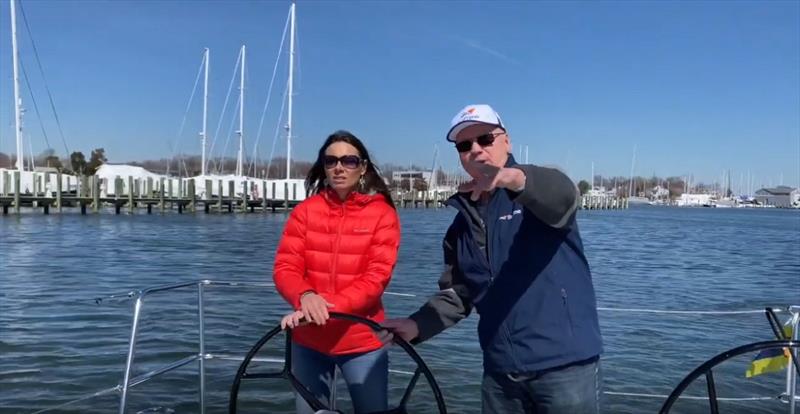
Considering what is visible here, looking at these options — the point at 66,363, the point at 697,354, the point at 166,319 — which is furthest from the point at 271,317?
the point at 697,354

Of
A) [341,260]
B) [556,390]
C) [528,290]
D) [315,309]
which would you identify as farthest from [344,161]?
[556,390]

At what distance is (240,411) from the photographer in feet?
20.9

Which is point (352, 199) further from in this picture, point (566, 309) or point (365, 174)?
point (566, 309)

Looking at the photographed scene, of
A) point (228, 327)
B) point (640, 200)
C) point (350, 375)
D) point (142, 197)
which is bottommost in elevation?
point (640, 200)

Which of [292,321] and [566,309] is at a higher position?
[566,309]

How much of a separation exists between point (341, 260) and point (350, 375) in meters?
0.51

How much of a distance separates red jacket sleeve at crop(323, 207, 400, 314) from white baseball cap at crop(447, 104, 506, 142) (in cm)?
68

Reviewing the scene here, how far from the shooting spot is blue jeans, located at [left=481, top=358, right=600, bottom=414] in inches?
96.7

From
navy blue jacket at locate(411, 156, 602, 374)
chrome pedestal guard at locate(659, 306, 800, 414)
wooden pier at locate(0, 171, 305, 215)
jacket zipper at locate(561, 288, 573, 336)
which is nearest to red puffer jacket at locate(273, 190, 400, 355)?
navy blue jacket at locate(411, 156, 602, 374)

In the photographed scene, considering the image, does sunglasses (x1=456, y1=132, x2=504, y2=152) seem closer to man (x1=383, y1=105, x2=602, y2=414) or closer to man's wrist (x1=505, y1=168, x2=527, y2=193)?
man (x1=383, y1=105, x2=602, y2=414)

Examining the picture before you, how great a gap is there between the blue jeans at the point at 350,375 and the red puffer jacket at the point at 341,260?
0.04 metres

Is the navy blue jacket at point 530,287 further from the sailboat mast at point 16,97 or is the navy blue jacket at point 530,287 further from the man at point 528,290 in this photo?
the sailboat mast at point 16,97

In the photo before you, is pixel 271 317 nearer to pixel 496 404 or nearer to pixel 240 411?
pixel 240 411

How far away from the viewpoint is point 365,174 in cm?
320
